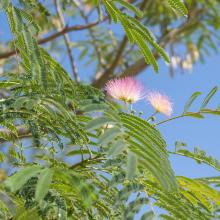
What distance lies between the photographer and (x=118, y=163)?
841 millimetres

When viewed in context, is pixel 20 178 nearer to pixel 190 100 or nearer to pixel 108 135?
pixel 108 135

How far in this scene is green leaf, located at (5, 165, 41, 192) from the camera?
0.72 m

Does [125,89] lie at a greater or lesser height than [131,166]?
greater

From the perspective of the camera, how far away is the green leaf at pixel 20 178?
0.72m

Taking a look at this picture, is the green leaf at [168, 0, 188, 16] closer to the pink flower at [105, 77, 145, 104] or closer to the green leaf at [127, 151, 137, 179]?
the pink flower at [105, 77, 145, 104]

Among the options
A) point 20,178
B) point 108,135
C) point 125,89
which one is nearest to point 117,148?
point 108,135

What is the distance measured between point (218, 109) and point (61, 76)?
1.11ft

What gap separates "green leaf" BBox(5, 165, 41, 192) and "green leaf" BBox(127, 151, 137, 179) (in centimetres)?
13

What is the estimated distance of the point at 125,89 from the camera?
3.73 ft

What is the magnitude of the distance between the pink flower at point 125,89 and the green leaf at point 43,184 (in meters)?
0.40

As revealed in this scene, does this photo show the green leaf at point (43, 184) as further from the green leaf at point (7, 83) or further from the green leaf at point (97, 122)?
the green leaf at point (7, 83)

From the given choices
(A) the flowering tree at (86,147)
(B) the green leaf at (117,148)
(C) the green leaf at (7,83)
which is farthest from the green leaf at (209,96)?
(B) the green leaf at (117,148)

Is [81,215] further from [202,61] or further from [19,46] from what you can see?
[202,61]

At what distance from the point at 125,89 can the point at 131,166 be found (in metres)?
0.45
